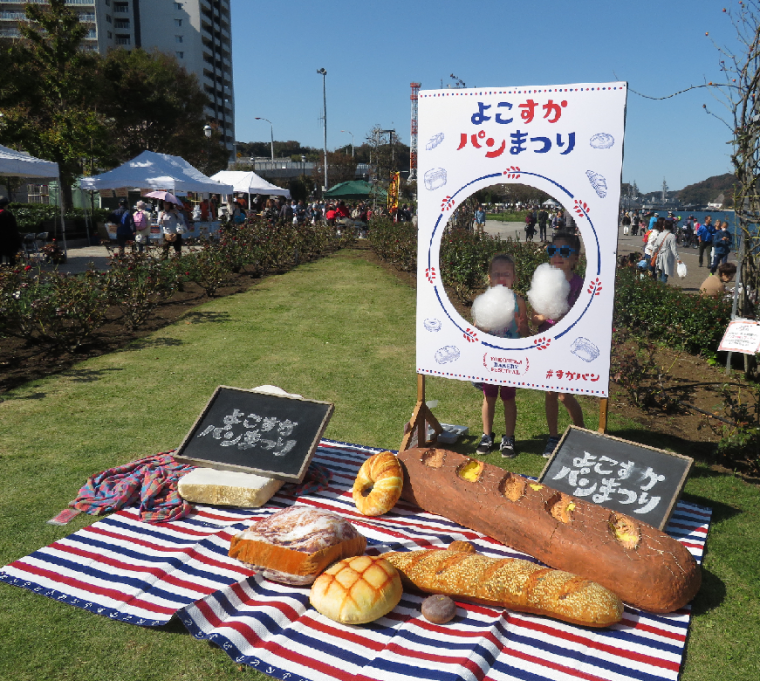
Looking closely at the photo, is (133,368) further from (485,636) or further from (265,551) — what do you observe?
(485,636)

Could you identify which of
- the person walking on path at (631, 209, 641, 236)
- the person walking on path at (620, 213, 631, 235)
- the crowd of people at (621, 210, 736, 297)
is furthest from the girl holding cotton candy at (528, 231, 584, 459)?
the person walking on path at (631, 209, 641, 236)

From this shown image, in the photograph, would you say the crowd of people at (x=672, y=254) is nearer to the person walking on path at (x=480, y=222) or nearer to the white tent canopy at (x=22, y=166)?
the person walking on path at (x=480, y=222)

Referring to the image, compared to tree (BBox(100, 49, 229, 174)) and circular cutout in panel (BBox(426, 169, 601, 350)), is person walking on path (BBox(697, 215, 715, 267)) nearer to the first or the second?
circular cutout in panel (BBox(426, 169, 601, 350))

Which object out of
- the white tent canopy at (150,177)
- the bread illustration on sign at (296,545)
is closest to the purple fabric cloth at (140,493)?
the bread illustration on sign at (296,545)

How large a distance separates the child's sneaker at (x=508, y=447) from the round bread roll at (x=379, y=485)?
1153mm

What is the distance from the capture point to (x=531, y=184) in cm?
415

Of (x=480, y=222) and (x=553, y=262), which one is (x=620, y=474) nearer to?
(x=553, y=262)

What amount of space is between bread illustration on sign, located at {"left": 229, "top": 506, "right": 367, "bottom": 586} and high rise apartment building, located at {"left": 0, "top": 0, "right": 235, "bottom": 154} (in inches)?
3042

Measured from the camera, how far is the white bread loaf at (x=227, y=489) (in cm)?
404

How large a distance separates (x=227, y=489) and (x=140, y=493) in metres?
0.60

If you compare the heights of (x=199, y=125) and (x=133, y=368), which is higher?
(x=199, y=125)

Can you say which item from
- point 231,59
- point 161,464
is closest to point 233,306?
point 161,464

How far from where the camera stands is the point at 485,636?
2.83 metres

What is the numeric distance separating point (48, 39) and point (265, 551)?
25.5 m
